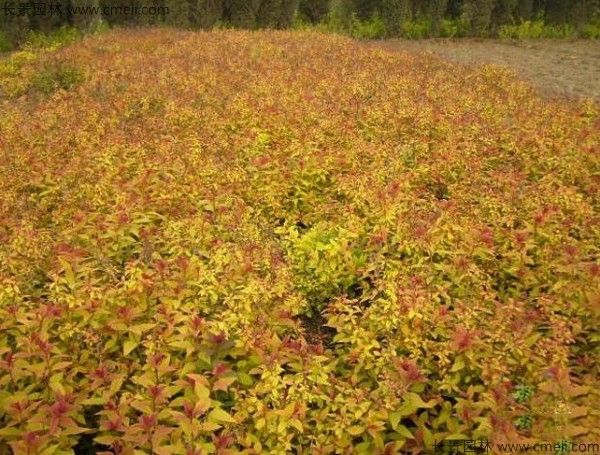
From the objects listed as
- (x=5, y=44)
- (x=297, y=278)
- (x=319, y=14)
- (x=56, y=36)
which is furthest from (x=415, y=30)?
(x=297, y=278)

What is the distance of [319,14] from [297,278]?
2747 centimetres

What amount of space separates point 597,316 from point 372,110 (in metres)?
5.41

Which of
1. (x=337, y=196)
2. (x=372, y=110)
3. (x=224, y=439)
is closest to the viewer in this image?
(x=224, y=439)

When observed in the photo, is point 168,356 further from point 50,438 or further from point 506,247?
point 506,247

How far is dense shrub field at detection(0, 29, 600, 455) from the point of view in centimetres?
363

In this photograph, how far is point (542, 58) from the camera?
1934cm

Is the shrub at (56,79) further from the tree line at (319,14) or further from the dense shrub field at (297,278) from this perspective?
the tree line at (319,14)

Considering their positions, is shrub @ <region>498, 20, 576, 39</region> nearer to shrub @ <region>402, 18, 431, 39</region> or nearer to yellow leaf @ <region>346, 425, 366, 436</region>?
shrub @ <region>402, 18, 431, 39</region>

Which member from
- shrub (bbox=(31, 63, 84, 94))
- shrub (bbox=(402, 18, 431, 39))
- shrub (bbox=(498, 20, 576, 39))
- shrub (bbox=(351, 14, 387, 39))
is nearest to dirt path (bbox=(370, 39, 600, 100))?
shrub (bbox=(498, 20, 576, 39))

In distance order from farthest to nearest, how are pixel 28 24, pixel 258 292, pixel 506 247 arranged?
pixel 28 24 → pixel 506 247 → pixel 258 292

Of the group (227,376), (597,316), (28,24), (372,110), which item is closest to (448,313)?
(597,316)

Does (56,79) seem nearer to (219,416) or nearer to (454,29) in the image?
(219,416)

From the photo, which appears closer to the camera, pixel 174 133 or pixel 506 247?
pixel 506 247

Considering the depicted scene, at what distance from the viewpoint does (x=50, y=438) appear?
135 inches
